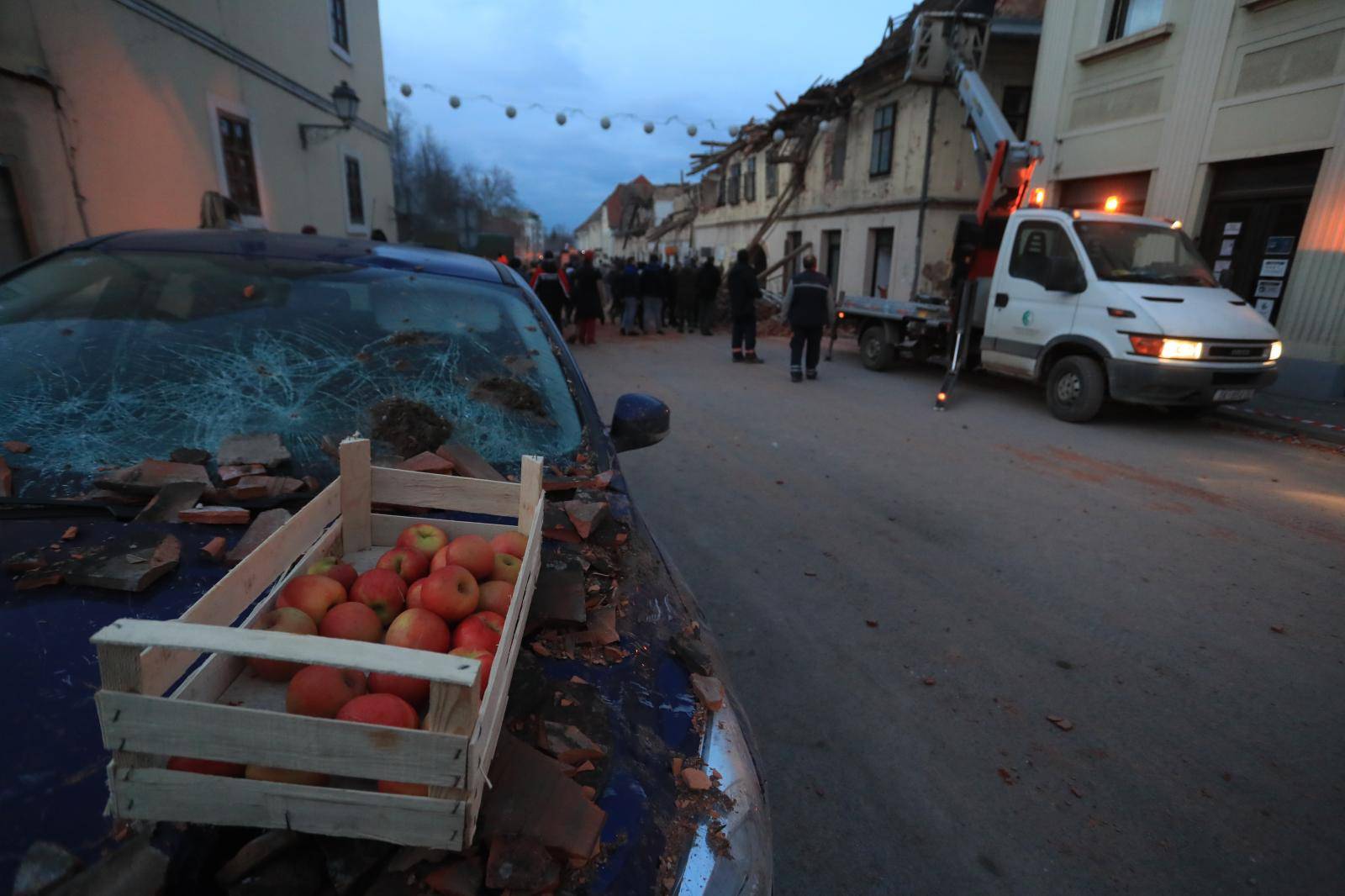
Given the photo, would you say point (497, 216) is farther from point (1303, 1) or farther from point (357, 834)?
point (357, 834)

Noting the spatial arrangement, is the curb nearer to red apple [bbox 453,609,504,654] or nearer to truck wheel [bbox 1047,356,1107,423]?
truck wheel [bbox 1047,356,1107,423]

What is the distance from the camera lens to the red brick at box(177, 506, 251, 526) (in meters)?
1.63

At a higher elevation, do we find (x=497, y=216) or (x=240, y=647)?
(x=497, y=216)

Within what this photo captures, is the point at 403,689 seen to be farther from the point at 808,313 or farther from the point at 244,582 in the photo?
the point at 808,313

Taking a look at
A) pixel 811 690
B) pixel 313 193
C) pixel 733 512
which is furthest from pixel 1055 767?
pixel 313 193

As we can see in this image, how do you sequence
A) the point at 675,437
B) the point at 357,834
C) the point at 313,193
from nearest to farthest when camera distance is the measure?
the point at 357,834 < the point at 675,437 < the point at 313,193

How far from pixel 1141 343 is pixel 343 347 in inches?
292

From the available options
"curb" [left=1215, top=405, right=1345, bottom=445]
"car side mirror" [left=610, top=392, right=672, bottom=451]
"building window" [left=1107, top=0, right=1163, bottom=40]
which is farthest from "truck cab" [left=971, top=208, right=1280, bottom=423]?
"car side mirror" [left=610, top=392, right=672, bottom=451]

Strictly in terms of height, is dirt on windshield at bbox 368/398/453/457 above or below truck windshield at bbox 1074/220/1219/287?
below

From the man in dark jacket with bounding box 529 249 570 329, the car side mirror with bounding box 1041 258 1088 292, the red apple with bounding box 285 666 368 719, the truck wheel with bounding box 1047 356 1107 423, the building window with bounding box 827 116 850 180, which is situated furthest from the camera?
the building window with bounding box 827 116 850 180

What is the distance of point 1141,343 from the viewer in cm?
671

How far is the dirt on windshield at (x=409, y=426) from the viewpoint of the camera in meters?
2.08

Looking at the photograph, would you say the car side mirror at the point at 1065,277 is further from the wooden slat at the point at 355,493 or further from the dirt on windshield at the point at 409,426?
the wooden slat at the point at 355,493

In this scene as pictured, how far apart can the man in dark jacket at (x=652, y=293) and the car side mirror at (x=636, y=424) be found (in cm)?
1387
